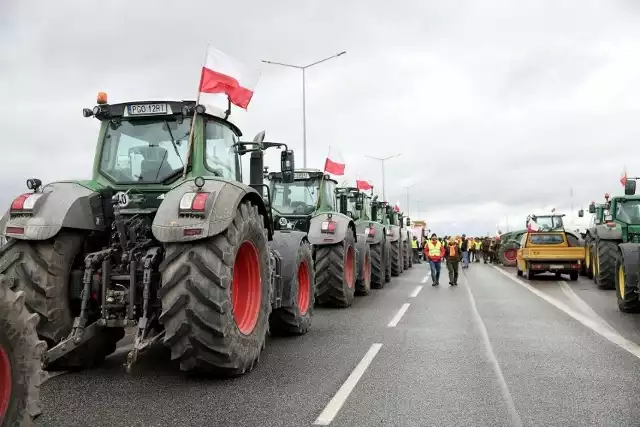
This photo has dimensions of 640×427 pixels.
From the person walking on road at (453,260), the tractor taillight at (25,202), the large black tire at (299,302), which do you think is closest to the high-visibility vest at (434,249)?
the person walking on road at (453,260)

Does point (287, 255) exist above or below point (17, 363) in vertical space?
above

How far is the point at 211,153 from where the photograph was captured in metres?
6.84

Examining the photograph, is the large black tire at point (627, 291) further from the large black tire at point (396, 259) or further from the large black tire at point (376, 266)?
the large black tire at point (396, 259)

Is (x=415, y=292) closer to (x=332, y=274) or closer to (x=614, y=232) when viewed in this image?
(x=332, y=274)

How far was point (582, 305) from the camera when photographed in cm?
1334

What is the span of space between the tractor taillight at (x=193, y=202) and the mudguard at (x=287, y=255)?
2749 mm

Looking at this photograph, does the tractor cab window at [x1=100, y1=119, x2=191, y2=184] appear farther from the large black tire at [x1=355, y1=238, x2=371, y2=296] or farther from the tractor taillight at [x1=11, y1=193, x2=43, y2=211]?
the large black tire at [x1=355, y1=238, x2=371, y2=296]

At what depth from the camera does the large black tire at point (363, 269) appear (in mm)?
14547

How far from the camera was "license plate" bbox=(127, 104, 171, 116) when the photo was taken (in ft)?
21.9

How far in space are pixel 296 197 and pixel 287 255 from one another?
17.0 ft

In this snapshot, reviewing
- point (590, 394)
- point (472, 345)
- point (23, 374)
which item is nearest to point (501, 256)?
point (472, 345)

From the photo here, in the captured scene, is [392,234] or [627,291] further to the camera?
[392,234]

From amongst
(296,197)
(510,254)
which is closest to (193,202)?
(296,197)

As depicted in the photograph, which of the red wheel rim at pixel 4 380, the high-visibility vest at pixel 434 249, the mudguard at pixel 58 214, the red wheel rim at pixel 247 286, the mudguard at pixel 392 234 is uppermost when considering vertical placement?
the mudguard at pixel 392 234
